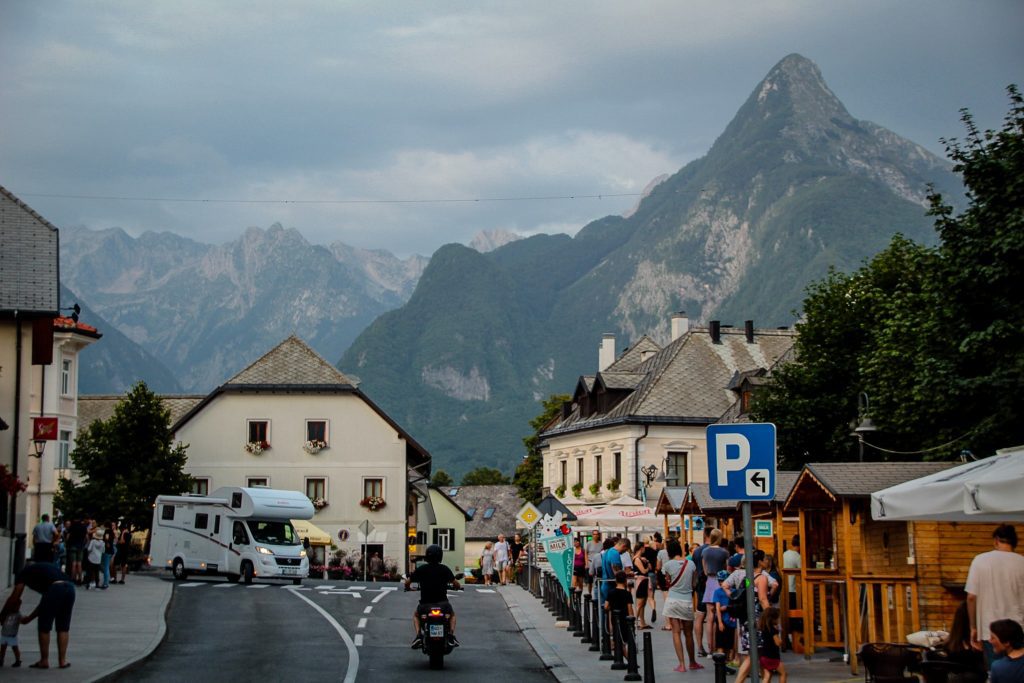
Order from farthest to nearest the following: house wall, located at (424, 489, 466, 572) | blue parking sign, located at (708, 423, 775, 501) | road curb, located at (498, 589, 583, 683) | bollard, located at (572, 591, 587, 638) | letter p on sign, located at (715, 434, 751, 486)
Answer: house wall, located at (424, 489, 466, 572), bollard, located at (572, 591, 587, 638), road curb, located at (498, 589, 583, 683), letter p on sign, located at (715, 434, 751, 486), blue parking sign, located at (708, 423, 775, 501)

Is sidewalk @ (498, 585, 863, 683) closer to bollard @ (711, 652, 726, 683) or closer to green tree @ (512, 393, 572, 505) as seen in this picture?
bollard @ (711, 652, 726, 683)

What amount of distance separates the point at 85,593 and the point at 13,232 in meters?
11.0

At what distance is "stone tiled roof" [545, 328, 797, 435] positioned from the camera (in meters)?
62.2

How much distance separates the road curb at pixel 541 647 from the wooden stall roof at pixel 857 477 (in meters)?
4.58

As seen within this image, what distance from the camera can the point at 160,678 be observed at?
1753 centimetres

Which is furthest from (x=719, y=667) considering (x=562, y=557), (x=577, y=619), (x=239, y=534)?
(x=239, y=534)

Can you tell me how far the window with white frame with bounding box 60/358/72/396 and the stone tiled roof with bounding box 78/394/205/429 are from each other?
2007 cm

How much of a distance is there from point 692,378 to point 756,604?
48102 millimetres

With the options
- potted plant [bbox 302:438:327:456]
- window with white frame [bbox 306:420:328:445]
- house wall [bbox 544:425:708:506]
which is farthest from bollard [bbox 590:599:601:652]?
window with white frame [bbox 306:420:328:445]

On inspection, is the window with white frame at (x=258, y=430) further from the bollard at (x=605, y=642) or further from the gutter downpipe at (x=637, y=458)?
the bollard at (x=605, y=642)

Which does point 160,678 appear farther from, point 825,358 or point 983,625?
point 825,358

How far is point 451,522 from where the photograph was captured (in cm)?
10806

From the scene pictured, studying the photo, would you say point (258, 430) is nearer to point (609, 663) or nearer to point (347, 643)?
point (347, 643)

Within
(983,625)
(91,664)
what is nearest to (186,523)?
(91,664)
